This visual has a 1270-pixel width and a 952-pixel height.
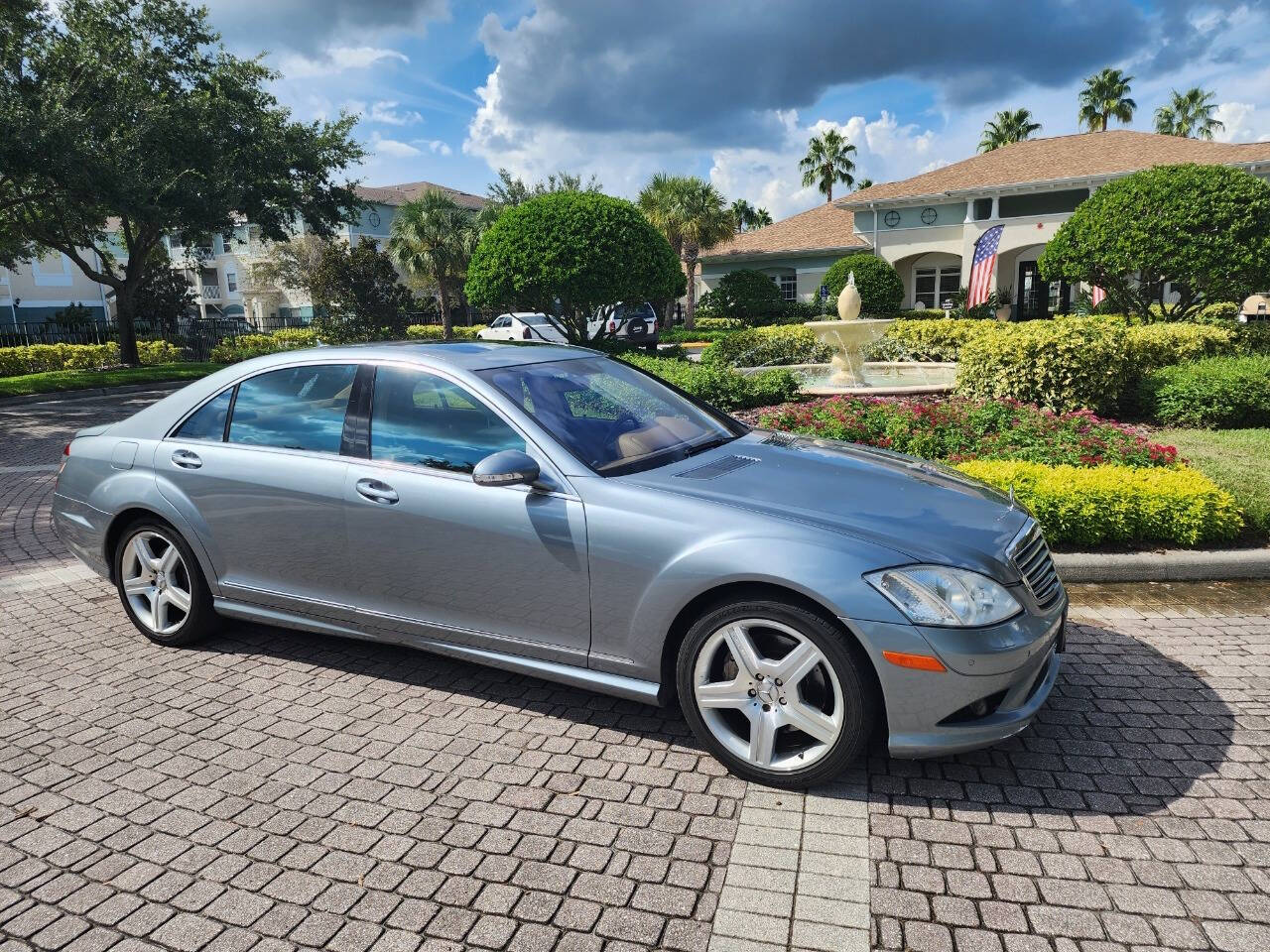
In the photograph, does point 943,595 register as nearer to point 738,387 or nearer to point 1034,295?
point 738,387

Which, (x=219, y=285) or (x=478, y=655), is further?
(x=219, y=285)

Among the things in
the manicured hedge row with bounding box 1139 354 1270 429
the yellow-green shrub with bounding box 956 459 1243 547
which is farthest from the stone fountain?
the yellow-green shrub with bounding box 956 459 1243 547

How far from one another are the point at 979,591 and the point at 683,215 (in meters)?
36.9

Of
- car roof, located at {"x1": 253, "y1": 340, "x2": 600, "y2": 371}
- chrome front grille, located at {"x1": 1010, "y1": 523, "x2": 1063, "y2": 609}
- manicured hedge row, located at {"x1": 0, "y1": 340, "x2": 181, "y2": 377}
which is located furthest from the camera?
manicured hedge row, located at {"x1": 0, "y1": 340, "x2": 181, "y2": 377}

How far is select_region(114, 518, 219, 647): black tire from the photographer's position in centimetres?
452

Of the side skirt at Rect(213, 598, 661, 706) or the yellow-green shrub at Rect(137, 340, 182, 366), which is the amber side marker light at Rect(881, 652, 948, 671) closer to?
the side skirt at Rect(213, 598, 661, 706)

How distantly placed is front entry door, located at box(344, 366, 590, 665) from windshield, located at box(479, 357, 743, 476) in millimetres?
212

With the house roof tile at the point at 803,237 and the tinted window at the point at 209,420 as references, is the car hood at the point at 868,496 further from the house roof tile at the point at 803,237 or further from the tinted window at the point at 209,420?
the house roof tile at the point at 803,237

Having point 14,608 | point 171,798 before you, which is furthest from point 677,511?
point 14,608

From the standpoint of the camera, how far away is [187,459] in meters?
4.47

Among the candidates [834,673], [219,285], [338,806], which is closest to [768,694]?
[834,673]

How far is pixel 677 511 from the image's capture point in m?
3.29

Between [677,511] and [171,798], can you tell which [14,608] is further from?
[677,511]

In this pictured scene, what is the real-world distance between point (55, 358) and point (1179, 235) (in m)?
29.5
